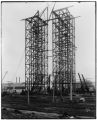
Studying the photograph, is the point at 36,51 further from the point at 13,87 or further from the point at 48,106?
the point at 48,106

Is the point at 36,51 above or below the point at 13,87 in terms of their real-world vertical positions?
above

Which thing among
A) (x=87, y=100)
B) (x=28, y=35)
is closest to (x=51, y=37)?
(x=28, y=35)

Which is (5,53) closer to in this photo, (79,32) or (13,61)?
(13,61)

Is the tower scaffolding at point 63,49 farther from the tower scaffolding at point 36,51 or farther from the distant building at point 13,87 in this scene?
the distant building at point 13,87

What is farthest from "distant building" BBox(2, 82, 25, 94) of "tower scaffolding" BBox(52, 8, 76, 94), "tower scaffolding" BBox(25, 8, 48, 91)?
"tower scaffolding" BBox(52, 8, 76, 94)

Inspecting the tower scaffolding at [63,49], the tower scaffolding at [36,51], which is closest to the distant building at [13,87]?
the tower scaffolding at [36,51]

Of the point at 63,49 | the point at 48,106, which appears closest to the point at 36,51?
the point at 63,49
